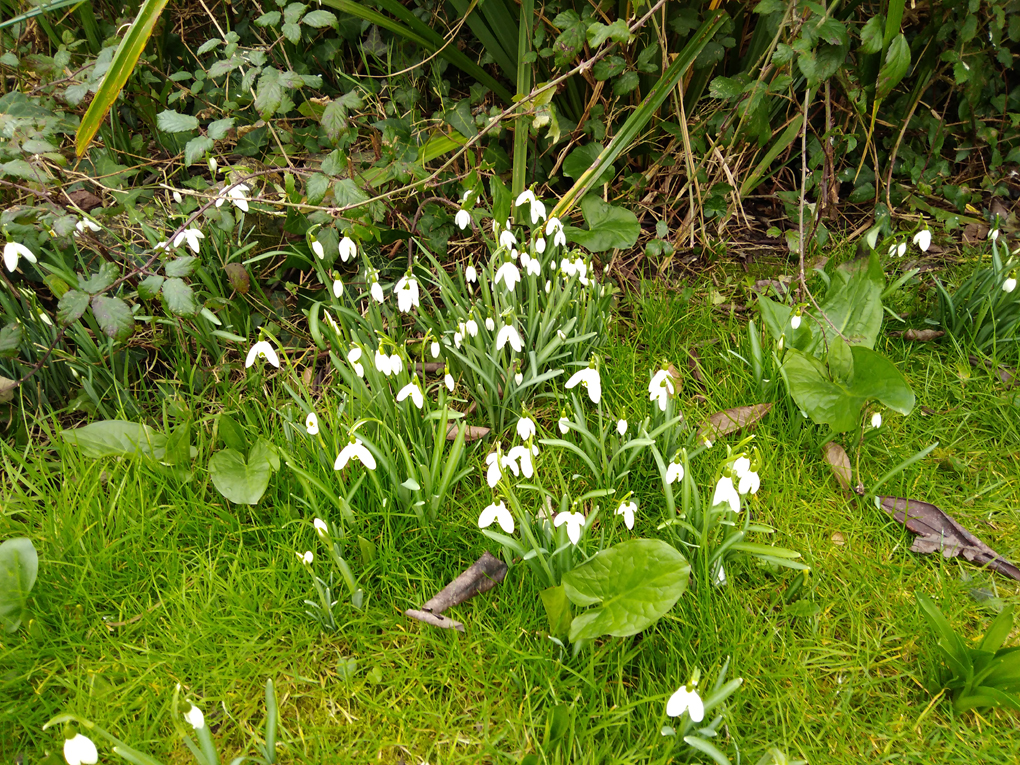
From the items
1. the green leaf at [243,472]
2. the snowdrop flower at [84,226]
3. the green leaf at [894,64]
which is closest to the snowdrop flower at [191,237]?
the snowdrop flower at [84,226]

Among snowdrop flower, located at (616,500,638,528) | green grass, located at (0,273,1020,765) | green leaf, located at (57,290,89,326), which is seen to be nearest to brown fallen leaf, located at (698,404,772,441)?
green grass, located at (0,273,1020,765)

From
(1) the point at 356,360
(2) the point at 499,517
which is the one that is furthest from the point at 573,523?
(1) the point at 356,360

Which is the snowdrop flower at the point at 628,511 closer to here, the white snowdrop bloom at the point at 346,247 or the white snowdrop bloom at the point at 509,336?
the white snowdrop bloom at the point at 509,336

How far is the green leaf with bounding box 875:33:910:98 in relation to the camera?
2346 mm

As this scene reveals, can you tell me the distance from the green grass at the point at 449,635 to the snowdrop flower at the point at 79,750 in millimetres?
308

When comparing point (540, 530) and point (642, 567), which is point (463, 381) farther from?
point (642, 567)

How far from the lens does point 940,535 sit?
198cm

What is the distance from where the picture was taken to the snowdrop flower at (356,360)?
6.47 ft

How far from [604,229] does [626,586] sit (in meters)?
1.46

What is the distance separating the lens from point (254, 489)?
1937mm

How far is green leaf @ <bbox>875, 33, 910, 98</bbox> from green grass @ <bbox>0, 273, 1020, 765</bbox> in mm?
1186

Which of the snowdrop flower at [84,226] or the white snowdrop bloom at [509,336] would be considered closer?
Result: the white snowdrop bloom at [509,336]

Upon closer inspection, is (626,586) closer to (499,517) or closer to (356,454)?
(499,517)

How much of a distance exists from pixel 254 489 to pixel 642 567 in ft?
3.43
